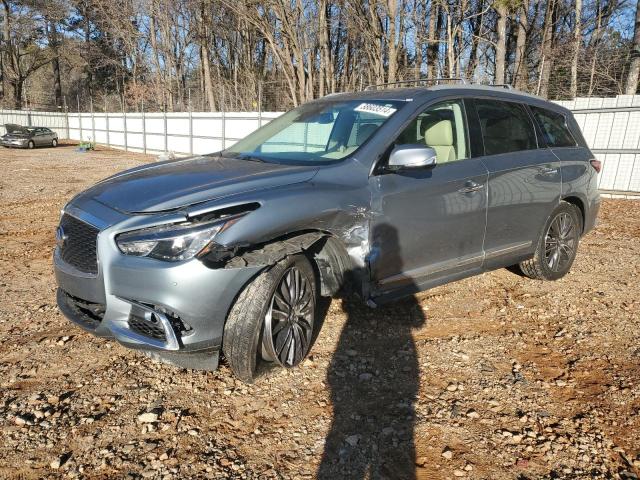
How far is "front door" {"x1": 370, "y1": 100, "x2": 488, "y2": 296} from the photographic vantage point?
323 cm

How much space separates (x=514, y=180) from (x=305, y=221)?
2.14 m

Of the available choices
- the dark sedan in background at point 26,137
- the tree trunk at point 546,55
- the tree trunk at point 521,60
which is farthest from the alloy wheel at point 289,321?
the dark sedan in background at point 26,137

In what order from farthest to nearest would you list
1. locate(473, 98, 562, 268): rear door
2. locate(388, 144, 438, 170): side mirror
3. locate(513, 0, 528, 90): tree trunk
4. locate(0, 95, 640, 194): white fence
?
1. locate(513, 0, 528, 90): tree trunk
2. locate(0, 95, 640, 194): white fence
3. locate(473, 98, 562, 268): rear door
4. locate(388, 144, 438, 170): side mirror

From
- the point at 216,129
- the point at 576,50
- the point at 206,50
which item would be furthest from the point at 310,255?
the point at 206,50

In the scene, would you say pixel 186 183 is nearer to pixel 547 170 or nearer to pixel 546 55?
pixel 547 170

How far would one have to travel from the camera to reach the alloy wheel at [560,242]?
472 centimetres

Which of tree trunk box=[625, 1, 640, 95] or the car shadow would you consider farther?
tree trunk box=[625, 1, 640, 95]

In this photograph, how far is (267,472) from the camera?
2.23m

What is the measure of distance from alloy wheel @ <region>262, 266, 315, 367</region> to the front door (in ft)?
1.61

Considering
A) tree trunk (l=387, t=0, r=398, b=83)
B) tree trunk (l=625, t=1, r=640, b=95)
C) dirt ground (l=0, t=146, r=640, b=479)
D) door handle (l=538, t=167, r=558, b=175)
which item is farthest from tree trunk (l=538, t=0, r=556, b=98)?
dirt ground (l=0, t=146, r=640, b=479)

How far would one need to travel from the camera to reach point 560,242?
4.82 meters

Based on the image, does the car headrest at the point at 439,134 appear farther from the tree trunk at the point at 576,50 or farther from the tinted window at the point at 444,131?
the tree trunk at the point at 576,50

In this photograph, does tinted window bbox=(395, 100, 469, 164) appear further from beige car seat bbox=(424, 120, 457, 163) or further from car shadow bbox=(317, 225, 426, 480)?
car shadow bbox=(317, 225, 426, 480)

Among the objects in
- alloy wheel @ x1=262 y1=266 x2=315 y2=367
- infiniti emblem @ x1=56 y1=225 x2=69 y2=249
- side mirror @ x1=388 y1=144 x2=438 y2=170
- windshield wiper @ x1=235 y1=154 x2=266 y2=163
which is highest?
side mirror @ x1=388 y1=144 x2=438 y2=170
